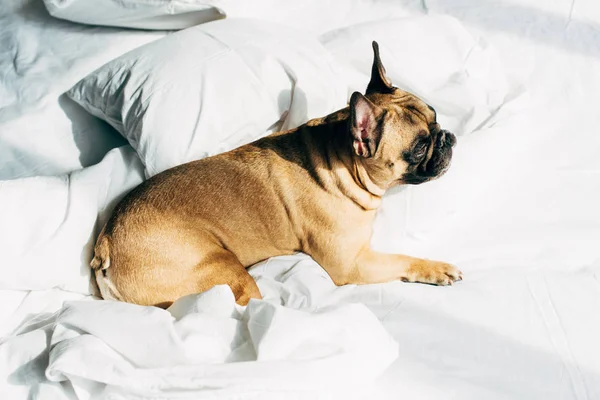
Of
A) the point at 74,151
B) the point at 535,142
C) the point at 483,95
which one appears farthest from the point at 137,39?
the point at 535,142

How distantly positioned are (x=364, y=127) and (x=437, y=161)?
0.23 m

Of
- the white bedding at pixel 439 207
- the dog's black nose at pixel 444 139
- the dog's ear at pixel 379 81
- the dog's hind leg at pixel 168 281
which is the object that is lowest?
the dog's hind leg at pixel 168 281

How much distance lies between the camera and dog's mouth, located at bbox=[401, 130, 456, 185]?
5.67ft

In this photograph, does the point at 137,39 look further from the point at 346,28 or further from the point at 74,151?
the point at 346,28

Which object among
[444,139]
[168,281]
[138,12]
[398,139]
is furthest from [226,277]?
[138,12]

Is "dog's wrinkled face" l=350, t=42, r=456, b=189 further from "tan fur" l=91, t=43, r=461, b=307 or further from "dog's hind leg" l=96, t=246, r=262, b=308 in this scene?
"dog's hind leg" l=96, t=246, r=262, b=308

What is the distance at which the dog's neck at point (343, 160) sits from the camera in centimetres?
180

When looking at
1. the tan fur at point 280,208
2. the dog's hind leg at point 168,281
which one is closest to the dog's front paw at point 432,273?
the tan fur at point 280,208

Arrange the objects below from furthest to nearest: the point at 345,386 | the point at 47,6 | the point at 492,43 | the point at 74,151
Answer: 1. the point at 492,43
2. the point at 47,6
3. the point at 74,151
4. the point at 345,386

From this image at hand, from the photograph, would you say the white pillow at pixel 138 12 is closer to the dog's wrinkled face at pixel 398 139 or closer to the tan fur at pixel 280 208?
the tan fur at pixel 280 208

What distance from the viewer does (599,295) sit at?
1628 mm

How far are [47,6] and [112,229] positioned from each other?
1.03m

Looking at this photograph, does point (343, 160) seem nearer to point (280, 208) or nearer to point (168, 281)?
point (280, 208)

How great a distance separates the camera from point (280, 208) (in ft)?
6.08
